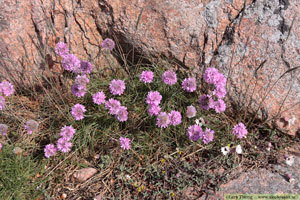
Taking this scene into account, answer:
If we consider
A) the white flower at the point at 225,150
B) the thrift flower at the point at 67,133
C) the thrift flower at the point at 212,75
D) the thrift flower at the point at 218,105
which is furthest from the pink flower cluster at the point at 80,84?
the white flower at the point at 225,150

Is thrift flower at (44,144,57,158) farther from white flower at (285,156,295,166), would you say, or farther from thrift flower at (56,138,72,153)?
white flower at (285,156,295,166)

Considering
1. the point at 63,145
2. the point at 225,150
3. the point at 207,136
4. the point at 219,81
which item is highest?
the point at 219,81

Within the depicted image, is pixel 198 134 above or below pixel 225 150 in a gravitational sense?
above

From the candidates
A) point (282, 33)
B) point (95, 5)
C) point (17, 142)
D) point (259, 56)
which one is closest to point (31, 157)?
point (17, 142)

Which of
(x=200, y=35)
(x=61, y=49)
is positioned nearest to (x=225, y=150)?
(x=200, y=35)

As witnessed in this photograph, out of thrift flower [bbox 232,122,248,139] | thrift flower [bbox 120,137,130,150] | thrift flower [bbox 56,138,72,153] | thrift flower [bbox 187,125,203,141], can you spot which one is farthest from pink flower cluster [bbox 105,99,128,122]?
thrift flower [bbox 232,122,248,139]

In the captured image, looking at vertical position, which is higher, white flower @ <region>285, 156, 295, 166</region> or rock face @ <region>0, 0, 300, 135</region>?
rock face @ <region>0, 0, 300, 135</region>

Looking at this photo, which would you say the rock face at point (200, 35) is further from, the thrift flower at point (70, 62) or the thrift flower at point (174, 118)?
the thrift flower at point (174, 118)

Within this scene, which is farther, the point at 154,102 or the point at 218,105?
the point at 218,105

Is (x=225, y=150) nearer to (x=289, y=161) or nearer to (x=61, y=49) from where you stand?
(x=289, y=161)
